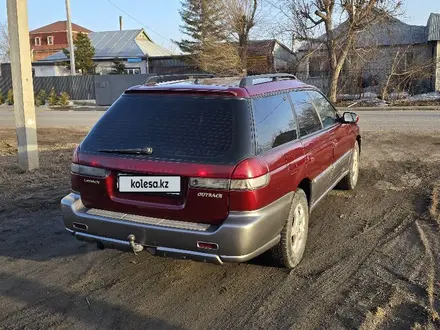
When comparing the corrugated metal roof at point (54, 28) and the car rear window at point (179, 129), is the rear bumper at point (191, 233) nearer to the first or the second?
the car rear window at point (179, 129)

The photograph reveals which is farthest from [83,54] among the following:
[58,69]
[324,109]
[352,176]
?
[324,109]

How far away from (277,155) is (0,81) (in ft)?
131

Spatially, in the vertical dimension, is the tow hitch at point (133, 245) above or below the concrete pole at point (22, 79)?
below

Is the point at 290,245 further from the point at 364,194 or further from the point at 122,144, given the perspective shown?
the point at 364,194

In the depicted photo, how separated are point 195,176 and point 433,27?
35.9m

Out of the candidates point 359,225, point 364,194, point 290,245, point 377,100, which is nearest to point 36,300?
point 290,245

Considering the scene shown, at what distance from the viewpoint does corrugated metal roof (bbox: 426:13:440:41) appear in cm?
3222

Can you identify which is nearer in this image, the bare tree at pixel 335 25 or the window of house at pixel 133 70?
the bare tree at pixel 335 25

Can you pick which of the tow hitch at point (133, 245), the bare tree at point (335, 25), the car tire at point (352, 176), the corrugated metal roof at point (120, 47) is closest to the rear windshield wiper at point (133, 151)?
the tow hitch at point (133, 245)

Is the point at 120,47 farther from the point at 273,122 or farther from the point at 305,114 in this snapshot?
the point at 273,122

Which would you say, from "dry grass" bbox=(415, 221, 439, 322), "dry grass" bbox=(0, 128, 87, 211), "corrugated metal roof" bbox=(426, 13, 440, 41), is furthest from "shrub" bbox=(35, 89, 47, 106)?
"dry grass" bbox=(415, 221, 439, 322)

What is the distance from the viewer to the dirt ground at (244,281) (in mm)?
3268

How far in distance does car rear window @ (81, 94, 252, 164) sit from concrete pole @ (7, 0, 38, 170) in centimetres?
488

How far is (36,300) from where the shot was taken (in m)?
3.60
